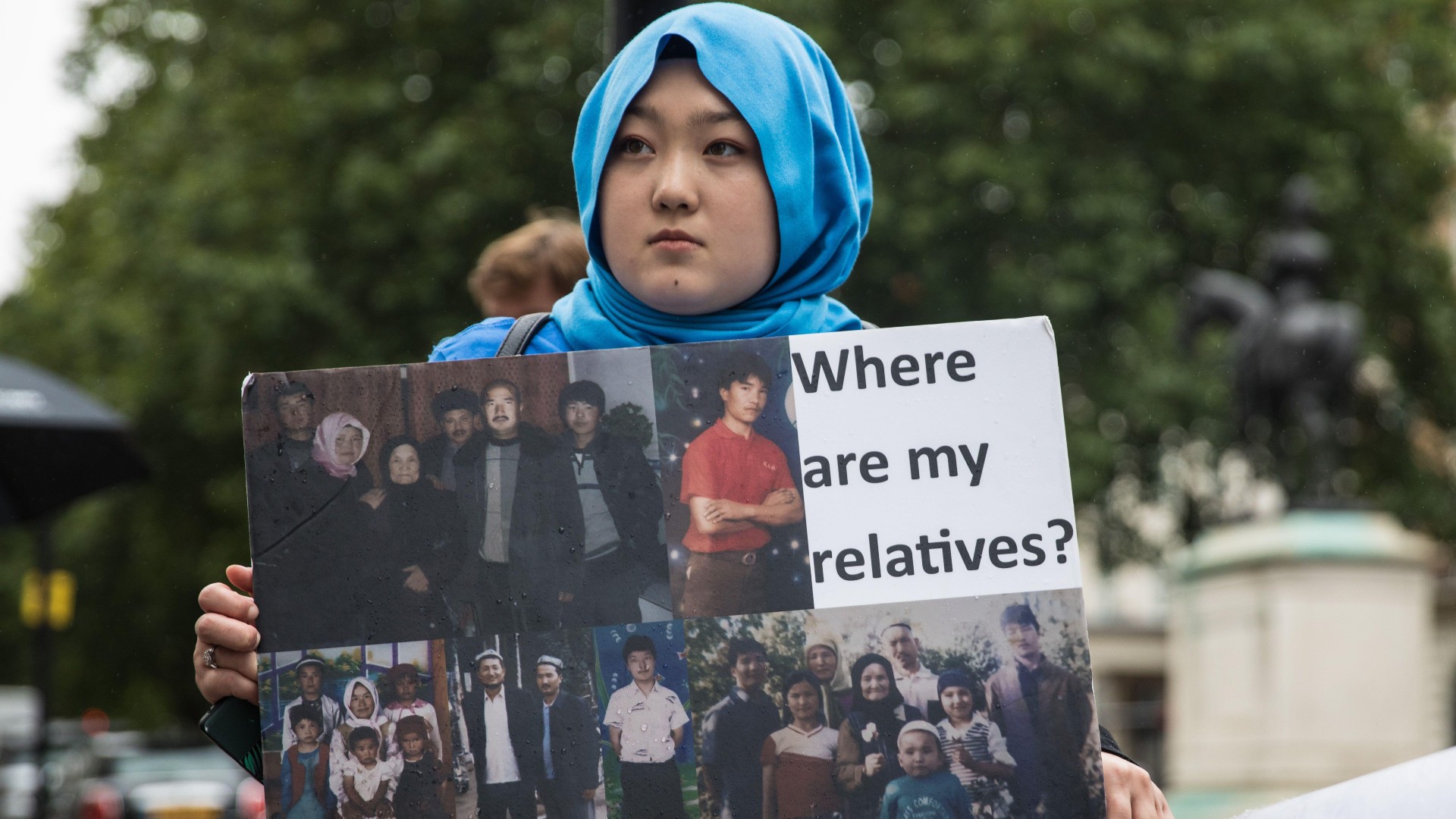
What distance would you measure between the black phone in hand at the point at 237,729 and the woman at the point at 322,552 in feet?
0.52

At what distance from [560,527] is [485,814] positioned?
0.24 m

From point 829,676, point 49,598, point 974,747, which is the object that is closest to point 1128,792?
point 974,747

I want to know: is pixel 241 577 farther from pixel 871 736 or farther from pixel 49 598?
pixel 49 598

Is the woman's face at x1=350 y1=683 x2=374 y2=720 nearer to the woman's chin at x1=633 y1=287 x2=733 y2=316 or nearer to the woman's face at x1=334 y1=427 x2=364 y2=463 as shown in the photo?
the woman's face at x1=334 y1=427 x2=364 y2=463

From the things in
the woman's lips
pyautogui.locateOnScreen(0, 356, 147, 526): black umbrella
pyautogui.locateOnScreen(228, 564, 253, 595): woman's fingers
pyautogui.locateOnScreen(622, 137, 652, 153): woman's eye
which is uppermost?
pyautogui.locateOnScreen(0, 356, 147, 526): black umbrella

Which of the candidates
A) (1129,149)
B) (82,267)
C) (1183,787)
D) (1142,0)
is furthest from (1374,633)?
(82,267)

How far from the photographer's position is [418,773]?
142cm

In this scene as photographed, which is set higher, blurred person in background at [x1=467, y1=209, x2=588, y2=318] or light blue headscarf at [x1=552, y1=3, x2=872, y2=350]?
blurred person in background at [x1=467, y1=209, x2=588, y2=318]

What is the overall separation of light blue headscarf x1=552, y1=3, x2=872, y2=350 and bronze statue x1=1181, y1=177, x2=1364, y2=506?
41.2 ft

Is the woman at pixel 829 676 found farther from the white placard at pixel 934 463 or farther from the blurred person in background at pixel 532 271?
the blurred person in background at pixel 532 271

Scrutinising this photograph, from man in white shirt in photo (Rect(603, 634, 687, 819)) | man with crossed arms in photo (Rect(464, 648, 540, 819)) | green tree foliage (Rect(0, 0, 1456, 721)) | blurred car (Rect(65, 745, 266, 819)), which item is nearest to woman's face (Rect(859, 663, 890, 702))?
man in white shirt in photo (Rect(603, 634, 687, 819))

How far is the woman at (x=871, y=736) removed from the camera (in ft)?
4.64

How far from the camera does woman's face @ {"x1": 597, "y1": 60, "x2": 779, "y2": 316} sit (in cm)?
171

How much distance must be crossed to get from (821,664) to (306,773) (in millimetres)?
418
